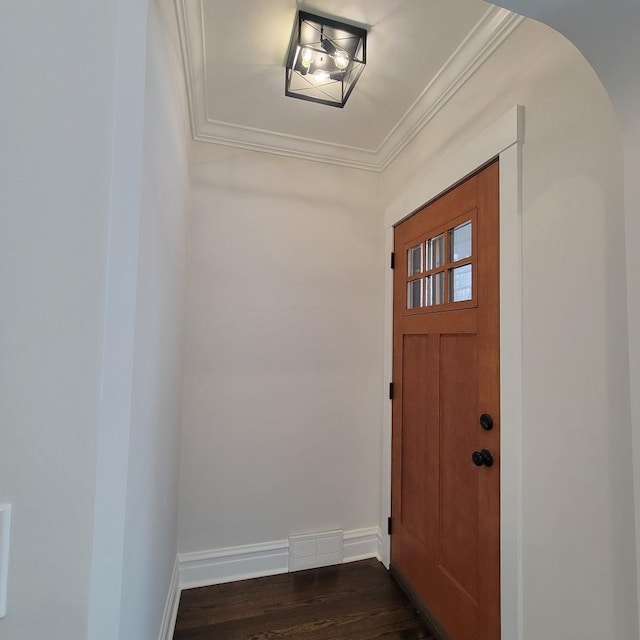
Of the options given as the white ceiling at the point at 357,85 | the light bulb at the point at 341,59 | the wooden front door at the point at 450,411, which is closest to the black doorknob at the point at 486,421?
the wooden front door at the point at 450,411

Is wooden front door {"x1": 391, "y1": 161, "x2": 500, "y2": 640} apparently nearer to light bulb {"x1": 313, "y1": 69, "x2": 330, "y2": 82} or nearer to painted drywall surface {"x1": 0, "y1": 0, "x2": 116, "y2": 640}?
light bulb {"x1": 313, "y1": 69, "x2": 330, "y2": 82}

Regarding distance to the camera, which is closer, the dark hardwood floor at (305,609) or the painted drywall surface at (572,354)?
the painted drywall surface at (572,354)

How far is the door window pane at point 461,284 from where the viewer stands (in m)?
1.50

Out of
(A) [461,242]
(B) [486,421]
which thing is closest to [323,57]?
(A) [461,242]

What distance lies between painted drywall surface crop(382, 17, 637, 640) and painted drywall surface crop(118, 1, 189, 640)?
1242mm

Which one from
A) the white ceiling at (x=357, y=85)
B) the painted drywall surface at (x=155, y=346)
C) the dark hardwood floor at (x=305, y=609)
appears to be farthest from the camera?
the dark hardwood floor at (x=305, y=609)

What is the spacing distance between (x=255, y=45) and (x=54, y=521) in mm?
1804

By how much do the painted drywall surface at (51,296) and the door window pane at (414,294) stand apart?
1.63m

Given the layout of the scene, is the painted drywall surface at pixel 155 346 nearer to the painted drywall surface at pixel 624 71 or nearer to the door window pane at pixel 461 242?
the painted drywall surface at pixel 624 71

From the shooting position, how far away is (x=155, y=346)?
1093mm

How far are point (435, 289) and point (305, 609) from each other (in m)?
1.81

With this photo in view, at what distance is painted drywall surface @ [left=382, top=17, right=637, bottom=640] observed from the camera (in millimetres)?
917

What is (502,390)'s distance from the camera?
4.20 ft

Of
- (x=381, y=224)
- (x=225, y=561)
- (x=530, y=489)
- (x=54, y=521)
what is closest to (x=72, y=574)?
(x=54, y=521)
